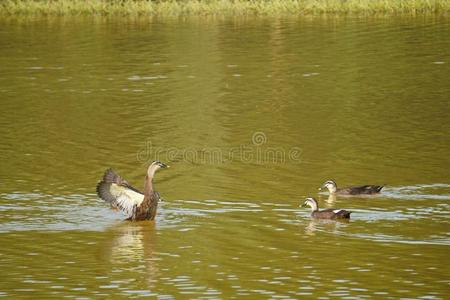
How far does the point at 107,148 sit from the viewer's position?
2402 centimetres

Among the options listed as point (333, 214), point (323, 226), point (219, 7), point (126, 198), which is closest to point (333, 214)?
point (333, 214)

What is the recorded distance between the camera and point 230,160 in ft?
74.0

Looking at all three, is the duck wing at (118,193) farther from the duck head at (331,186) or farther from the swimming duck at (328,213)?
the duck head at (331,186)

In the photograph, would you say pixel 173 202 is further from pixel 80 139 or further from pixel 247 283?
pixel 80 139

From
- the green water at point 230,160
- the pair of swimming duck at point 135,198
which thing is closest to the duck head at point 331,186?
the green water at point 230,160

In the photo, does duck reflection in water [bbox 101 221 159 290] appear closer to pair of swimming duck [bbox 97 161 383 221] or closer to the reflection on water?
the reflection on water

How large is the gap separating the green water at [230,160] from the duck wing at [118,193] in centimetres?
30

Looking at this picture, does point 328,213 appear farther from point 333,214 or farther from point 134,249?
point 134,249

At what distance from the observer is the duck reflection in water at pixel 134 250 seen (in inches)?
581

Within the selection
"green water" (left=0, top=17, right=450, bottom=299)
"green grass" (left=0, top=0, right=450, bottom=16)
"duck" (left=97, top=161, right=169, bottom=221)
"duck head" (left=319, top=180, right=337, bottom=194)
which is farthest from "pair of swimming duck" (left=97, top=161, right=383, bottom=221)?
"green grass" (left=0, top=0, right=450, bottom=16)

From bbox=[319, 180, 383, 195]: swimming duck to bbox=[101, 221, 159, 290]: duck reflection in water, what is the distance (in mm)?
3391

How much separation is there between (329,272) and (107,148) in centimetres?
1028

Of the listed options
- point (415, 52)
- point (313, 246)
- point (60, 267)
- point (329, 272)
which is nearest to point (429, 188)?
point (313, 246)

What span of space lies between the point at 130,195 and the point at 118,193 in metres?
0.18
